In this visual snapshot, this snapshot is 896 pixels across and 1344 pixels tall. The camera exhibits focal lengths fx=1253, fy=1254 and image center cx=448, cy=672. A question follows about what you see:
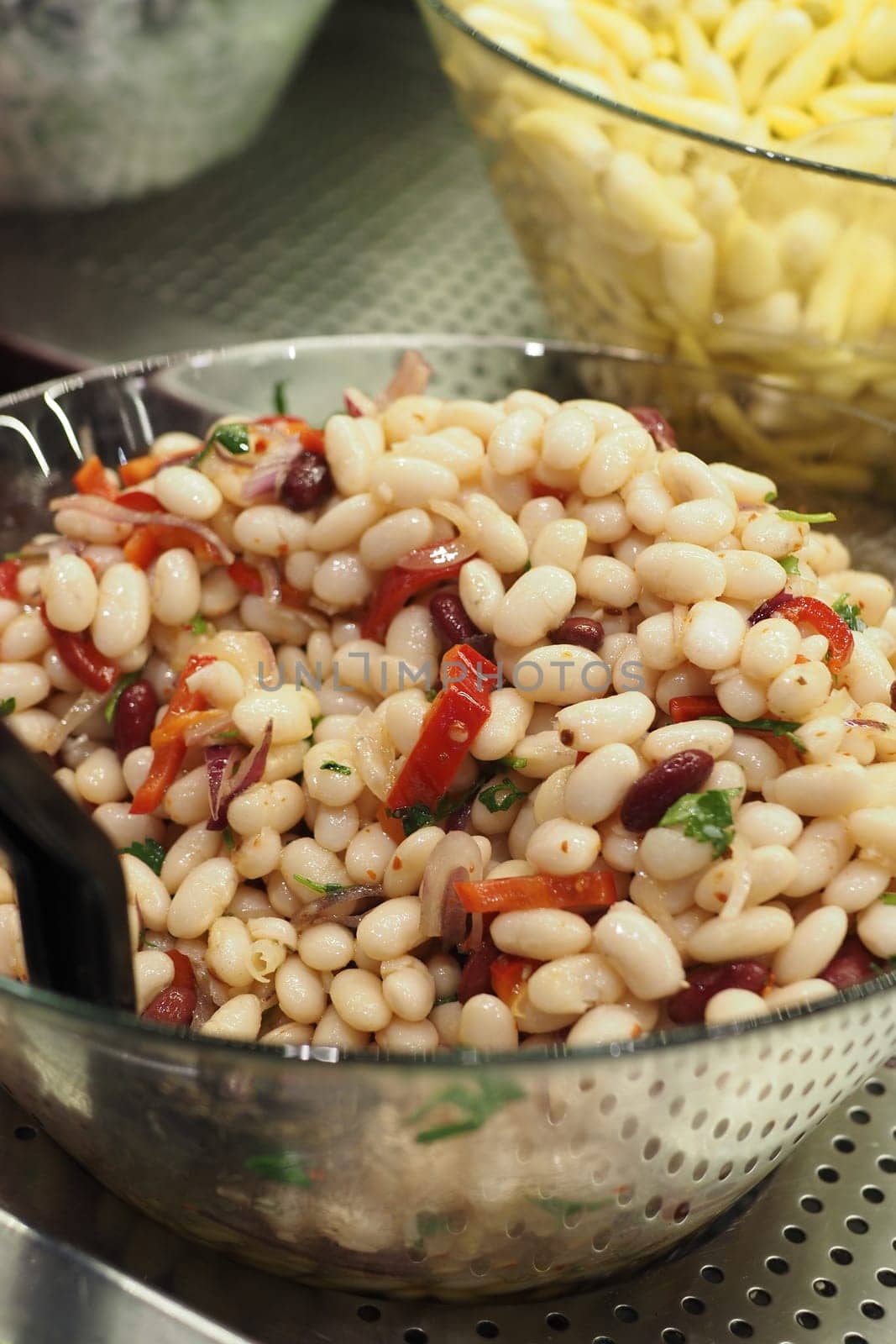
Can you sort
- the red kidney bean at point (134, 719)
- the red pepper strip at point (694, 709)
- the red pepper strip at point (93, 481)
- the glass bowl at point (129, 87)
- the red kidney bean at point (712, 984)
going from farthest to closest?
the glass bowl at point (129, 87)
the red pepper strip at point (93, 481)
the red kidney bean at point (134, 719)
the red pepper strip at point (694, 709)
the red kidney bean at point (712, 984)

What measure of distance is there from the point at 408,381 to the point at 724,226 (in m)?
0.32

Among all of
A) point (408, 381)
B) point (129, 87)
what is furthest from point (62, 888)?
point (129, 87)

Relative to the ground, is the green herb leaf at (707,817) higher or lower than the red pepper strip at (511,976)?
higher

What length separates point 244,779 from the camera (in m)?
0.85

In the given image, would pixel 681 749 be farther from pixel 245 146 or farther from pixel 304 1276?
pixel 245 146

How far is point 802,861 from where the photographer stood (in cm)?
71

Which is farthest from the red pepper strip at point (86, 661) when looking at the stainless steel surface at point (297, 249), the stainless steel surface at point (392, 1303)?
the stainless steel surface at point (297, 249)

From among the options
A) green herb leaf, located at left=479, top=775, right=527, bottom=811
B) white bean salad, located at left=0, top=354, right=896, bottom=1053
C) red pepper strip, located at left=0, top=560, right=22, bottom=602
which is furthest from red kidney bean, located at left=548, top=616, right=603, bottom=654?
red pepper strip, located at left=0, top=560, right=22, bottom=602

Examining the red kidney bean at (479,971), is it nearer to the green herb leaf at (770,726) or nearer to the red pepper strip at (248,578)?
the green herb leaf at (770,726)

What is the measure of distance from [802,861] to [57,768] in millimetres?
556

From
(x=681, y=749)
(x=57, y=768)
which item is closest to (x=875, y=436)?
(x=681, y=749)

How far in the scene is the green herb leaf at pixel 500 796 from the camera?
2.64ft

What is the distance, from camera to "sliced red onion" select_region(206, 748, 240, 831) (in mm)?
847

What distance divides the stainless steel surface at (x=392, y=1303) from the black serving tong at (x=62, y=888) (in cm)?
21
